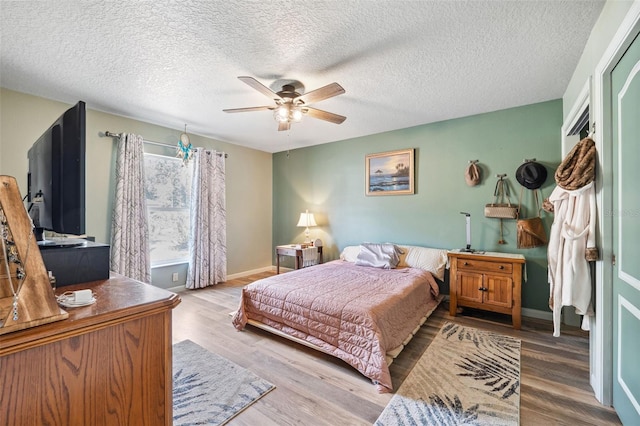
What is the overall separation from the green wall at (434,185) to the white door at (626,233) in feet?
5.39

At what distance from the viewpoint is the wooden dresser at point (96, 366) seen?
2.28 ft

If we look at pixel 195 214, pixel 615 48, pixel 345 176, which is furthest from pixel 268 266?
pixel 615 48

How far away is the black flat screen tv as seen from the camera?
1.13m

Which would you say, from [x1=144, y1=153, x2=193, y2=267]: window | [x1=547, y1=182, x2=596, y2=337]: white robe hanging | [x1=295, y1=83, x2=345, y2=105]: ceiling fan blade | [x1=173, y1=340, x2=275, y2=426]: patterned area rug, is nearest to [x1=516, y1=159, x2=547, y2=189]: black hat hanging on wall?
[x1=547, y1=182, x2=596, y2=337]: white robe hanging

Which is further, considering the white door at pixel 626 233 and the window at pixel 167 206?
the window at pixel 167 206

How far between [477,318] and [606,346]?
1.46 metres

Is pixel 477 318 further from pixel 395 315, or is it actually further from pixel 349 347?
pixel 349 347

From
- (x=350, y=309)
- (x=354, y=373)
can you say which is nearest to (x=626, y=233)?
(x=350, y=309)

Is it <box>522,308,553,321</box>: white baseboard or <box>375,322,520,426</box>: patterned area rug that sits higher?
<box>522,308,553,321</box>: white baseboard

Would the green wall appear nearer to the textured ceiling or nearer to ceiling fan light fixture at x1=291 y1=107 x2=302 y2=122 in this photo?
the textured ceiling

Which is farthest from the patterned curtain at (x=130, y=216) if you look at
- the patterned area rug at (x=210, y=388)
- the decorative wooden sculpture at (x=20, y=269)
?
the decorative wooden sculpture at (x=20, y=269)

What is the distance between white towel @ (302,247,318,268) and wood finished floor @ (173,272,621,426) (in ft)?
5.26

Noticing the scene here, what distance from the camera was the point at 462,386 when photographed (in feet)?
6.32

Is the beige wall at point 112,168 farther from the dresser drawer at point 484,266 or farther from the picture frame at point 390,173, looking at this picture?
the dresser drawer at point 484,266
